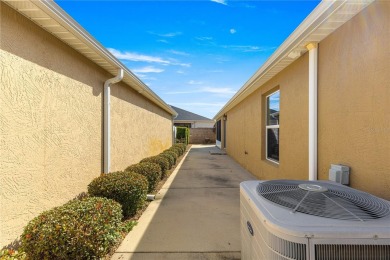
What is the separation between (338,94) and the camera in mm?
3055

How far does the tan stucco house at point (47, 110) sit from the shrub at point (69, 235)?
47cm

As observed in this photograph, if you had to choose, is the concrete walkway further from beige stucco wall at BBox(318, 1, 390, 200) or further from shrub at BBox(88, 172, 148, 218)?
beige stucco wall at BBox(318, 1, 390, 200)

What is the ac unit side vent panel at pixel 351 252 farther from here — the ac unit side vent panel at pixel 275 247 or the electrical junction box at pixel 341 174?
the electrical junction box at pixel 341 174

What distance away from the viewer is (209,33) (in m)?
7.19

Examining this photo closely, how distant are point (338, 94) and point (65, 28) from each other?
3941 millimetres

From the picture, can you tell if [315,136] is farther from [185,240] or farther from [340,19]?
[185,240]

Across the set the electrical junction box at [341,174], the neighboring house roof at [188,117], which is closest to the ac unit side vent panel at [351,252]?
the electrical junction box at [341,174]

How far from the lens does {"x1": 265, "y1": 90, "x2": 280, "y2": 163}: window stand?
6.07 meters

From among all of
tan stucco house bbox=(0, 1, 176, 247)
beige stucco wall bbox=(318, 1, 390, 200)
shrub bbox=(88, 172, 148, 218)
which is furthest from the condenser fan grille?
tan stucco house bbox=(0, 1, 176, 247)

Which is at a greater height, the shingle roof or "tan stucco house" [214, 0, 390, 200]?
the shingle roof

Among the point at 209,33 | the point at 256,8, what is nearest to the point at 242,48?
the point at 209,33

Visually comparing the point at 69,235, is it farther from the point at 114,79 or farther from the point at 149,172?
the point at 114,79

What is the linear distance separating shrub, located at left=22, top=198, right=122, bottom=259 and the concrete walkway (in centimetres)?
57

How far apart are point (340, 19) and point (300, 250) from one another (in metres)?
2.92
